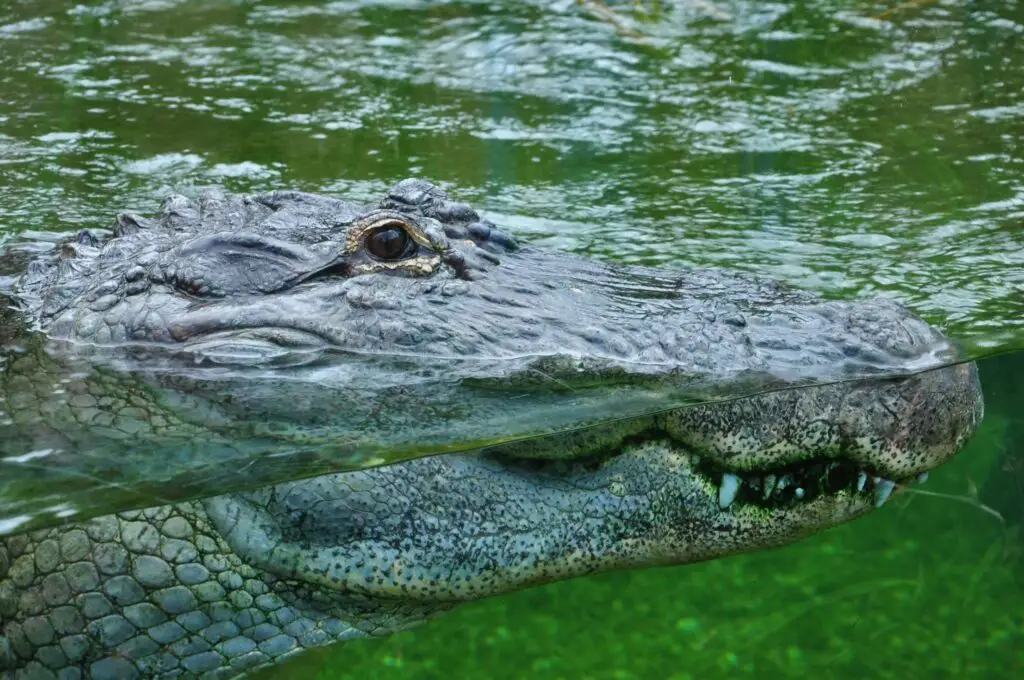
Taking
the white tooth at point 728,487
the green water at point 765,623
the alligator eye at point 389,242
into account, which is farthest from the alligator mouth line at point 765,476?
the green water at point 765,623

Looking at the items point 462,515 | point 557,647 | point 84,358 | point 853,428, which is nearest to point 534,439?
point 462,515

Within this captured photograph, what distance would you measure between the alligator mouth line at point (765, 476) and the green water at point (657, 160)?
2.41 ft

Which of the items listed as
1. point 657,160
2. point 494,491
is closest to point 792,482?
point 494,491

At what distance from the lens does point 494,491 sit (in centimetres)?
275

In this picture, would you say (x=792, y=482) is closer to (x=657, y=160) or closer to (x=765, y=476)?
(x=765, y=476)

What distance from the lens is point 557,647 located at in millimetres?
5684

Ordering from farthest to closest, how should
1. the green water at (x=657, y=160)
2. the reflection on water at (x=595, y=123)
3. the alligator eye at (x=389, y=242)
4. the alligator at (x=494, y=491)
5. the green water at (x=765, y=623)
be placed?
the green water at (x=765, y=623) < the green water at (x=657, y=160) < the reflection on water at (x=595, y=123) < the alligator eye at (x=389, y=242) < the alligator at (x=494, y=491)

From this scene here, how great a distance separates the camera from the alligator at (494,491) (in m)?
2.68

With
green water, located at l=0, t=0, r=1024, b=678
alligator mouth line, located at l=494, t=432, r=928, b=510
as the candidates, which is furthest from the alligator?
green water, located at l=0, t=0, r=1024, b=678

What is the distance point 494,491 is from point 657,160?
2.51 metres

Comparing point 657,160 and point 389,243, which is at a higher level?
point 389,243

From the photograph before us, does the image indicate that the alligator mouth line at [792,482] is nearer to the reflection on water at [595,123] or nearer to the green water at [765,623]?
the reflection on water at [595,123]

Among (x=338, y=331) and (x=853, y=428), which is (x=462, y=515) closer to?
Result: (x=338, y=331)

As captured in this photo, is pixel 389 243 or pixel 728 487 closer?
pixel 728 487
